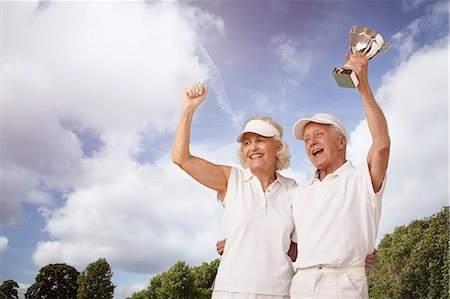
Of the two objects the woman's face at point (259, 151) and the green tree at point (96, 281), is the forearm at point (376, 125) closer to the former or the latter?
the woman's face at point (259, 151)

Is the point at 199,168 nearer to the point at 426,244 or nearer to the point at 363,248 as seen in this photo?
the point at 363,248

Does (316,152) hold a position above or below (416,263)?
below

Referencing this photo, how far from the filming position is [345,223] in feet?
16.6

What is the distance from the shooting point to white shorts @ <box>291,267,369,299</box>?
16.3 feet

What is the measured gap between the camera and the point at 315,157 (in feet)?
18.6

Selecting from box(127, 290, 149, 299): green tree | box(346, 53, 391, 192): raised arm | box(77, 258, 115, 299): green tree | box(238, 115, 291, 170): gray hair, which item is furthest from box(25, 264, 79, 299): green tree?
box(346, 53, 391, 192): raised arm

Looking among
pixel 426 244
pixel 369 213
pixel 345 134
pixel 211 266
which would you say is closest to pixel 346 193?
pixel 369 213

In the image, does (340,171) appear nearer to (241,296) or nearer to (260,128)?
(260,128)

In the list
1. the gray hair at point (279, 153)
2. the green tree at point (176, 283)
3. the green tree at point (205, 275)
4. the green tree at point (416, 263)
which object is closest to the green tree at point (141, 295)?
the green tree at point (176, 283)

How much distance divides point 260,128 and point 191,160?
901 millimetres

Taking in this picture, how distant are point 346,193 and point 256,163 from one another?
4.22ft

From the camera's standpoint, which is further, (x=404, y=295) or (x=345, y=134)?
(x=404, y=295)

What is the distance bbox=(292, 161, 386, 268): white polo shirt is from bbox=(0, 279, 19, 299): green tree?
61.9 m

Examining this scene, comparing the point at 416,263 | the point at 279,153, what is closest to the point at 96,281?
the point at 416,263
